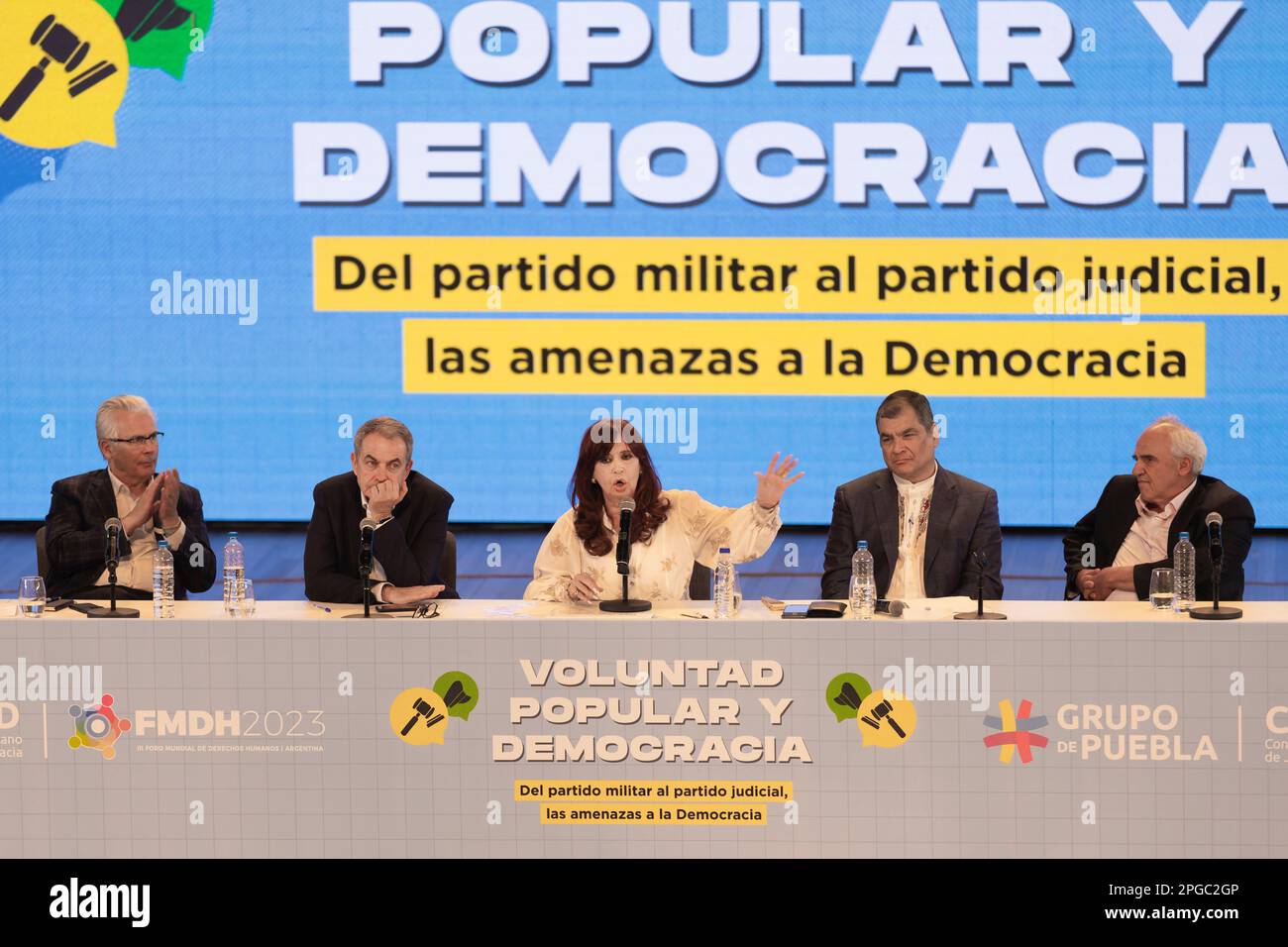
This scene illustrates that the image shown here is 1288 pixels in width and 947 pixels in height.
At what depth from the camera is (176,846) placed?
12.9ft

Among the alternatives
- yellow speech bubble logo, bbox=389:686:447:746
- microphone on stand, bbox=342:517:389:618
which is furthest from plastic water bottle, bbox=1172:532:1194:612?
microphone on stand, bbox=342:517:389:618

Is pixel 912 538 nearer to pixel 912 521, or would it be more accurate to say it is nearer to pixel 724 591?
pixel 912 521

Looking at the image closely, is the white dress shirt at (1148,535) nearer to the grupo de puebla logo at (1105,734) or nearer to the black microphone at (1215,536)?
the black microphone at (1215,536)

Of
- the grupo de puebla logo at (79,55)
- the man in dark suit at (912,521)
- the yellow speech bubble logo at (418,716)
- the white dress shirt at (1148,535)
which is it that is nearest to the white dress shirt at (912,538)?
the man in dark suit at (912,521)

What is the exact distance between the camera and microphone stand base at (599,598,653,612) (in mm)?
4074

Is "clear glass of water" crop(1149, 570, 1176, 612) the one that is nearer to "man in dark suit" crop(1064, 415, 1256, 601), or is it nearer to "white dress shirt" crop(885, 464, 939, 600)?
"man in dark suit" crop(1064, 415, 1256, 601)

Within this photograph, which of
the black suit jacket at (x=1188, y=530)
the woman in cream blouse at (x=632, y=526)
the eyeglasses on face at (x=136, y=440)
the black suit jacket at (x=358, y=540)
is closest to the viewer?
the woman in cream blouse at (x=632, y=526)

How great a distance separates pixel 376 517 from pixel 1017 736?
1.95m

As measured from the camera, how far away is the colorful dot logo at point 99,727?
12.8ft

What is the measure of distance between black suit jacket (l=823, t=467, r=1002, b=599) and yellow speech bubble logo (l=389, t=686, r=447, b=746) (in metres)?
1.36

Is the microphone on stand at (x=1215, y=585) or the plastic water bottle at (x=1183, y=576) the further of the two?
the plastic water bottle at (x=1183, y=576)
